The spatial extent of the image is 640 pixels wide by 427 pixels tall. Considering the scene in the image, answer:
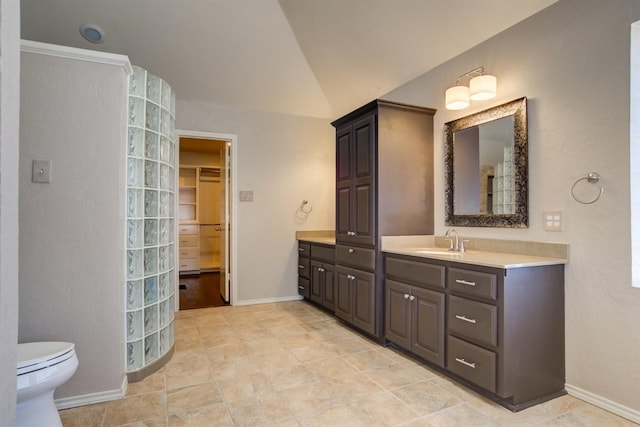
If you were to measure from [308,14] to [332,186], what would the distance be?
219 cm

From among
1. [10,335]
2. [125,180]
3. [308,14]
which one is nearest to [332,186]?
[308,14]

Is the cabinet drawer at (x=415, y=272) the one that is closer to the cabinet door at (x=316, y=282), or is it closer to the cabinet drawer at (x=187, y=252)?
the cabinet door at (x=316, y=282)

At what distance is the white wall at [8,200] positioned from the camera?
0.73m

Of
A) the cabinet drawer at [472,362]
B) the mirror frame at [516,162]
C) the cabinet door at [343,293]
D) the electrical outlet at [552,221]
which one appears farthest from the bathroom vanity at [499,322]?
the cabinet door at [343,293]

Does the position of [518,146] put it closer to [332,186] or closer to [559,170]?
[559,170]

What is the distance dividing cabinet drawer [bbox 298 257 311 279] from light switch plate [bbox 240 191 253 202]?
1009 mm

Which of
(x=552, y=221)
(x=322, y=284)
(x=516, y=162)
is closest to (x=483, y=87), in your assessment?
(x=516, y=162)

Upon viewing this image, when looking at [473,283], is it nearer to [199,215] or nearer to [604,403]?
[604,403]

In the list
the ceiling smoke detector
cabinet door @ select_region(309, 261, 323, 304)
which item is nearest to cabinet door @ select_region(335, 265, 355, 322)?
cabinet door @ select_region(309, 261, 323, 304)

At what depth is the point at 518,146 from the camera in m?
2.49

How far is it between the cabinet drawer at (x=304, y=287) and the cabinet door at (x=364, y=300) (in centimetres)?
117

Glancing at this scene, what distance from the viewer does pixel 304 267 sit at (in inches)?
179

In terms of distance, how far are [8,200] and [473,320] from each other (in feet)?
7.37

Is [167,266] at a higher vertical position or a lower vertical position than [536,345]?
higher
